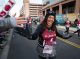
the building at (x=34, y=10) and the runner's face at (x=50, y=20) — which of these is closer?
the runner's face at (x=50, y=20)

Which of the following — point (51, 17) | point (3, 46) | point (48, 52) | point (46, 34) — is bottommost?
point (3, 46)

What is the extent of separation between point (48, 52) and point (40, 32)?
19.5 inches

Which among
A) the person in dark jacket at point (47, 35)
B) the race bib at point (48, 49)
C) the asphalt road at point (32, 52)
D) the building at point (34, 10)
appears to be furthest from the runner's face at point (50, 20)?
the building at point (34, 10)

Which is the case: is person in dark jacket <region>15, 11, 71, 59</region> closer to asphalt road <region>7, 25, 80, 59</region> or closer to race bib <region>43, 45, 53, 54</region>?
race bib <region>43, 45, 53, 54</region>

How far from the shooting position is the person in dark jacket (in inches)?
226

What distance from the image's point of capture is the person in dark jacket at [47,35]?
5.75 metres

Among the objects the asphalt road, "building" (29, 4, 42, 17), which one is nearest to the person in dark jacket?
the asphalt road

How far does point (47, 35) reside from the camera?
575 cm

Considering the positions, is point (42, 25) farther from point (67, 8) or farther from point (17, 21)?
point (67, 8)

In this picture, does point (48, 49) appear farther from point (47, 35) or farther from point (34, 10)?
point (34, 10)

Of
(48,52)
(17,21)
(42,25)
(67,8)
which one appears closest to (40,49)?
(48,52)

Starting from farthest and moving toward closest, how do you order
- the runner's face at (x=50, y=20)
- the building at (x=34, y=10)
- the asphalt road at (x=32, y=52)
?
the building at (x=34, y=10), the asphalt road at (x=32, y=52), the runner's face at (x=50, y=20)

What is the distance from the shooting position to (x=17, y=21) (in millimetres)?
3744

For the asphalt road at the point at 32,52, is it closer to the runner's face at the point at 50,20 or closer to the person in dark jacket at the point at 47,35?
the person in dark jacket at the point at 47,35
